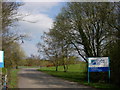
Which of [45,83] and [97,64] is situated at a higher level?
[97,64]

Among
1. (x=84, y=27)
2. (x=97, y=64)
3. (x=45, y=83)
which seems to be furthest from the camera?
(x=84, y=27)

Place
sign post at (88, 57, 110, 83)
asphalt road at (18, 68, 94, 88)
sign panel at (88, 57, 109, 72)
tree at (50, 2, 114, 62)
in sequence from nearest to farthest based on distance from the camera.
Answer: asphalt road at (18, 68, 94, 88), sign post at (88, 57, 110, 83), sign panel at (88, 57, 109, 72), tree at (50, 2, 114, 62)

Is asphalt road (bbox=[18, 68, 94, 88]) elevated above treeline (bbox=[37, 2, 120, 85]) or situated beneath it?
situated beneath

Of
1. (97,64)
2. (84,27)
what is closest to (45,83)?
(97,64)

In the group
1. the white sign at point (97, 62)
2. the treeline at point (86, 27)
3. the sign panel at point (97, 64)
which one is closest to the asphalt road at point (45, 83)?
the sign panel at point (97, 64)

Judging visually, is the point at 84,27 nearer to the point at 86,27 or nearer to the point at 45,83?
the point at 86,27

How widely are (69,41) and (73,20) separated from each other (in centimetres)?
227

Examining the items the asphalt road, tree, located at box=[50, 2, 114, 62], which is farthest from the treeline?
the asphalt road

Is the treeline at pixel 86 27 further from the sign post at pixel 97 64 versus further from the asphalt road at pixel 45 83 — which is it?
the asphalt road at pixel 45 83

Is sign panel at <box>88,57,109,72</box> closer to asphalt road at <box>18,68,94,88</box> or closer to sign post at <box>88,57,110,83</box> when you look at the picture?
sign post at <box>88,57,110,83</box>

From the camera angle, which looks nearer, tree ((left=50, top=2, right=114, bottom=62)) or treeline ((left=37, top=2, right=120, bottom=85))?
treeline ((left=37, top=2, right=120, bottom=85))

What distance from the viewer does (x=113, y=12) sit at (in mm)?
16844

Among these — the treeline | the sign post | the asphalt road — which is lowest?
the asphalt road

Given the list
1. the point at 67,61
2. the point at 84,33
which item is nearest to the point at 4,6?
the point at 84,33
